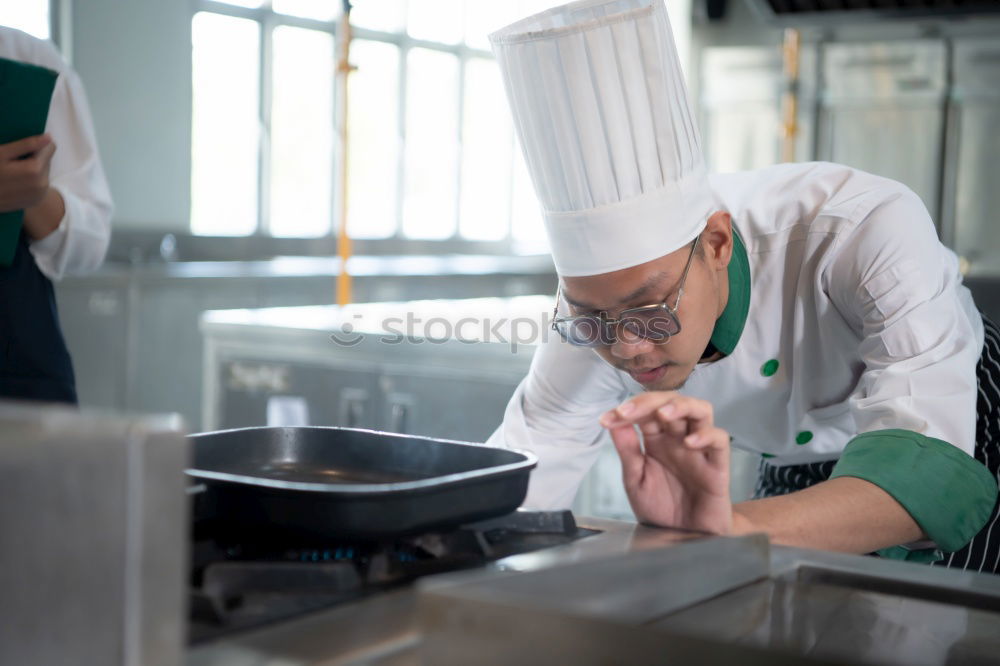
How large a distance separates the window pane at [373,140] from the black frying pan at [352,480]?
6749 millimetres

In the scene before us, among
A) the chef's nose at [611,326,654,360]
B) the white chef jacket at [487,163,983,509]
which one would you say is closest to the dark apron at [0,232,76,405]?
the white chef jacket at [487,163,983,509]

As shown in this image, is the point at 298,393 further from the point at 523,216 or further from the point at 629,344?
the point at 523,216

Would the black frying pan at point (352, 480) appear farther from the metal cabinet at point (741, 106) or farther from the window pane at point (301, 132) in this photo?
the metal cabinet at point (741, 106)

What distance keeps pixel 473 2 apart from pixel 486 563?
8.31 meters

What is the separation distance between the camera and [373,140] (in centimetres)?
805

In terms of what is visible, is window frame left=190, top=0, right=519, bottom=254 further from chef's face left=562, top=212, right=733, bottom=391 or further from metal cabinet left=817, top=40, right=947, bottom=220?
chef's face left=562, top=212, right=733, bottom=391

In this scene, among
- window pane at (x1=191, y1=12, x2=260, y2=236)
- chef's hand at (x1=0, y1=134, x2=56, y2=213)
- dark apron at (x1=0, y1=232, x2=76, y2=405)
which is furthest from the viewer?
window pane at (x1=191, y1=12, x2=260, y2=236)

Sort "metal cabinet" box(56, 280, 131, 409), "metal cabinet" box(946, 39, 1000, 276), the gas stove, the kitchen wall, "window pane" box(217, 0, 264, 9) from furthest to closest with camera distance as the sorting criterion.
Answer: "metal cabinet" box(946, 39, 1000, 276) < "window pane" box(217, 0, 264, 9) < the kitchen wall < "metal cabinet" box(56, 280, 131, 409) < the gas stove

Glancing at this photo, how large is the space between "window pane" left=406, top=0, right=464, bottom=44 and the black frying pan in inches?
289

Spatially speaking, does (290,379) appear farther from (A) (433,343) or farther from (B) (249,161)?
(B) (249,161)

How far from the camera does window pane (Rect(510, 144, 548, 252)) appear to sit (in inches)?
374

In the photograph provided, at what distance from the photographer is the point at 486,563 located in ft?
3.02

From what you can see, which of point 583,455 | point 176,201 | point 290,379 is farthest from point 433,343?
point 176,201

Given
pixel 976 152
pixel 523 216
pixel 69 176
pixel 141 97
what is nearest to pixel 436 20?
pixel 523 216
